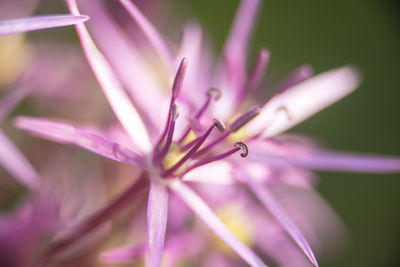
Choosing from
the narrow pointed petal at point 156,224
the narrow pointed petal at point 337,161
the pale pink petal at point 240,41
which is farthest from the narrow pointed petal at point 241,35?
the narrow pointed petal at point 156,224

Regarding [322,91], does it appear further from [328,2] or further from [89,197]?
[328,2]

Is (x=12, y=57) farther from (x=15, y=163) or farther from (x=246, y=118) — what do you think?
(x=246, y=118)

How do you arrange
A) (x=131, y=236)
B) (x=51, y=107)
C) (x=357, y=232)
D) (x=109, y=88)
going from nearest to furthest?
1. (x=109, y=88)
2. (x=131, y=236)
3. (x=51, y=107)
4. (x=357, y=232)

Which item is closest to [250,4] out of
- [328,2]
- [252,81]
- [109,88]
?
[252,81]

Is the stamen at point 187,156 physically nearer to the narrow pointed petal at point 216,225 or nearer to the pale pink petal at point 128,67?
the narrow pointed petal at point 216,225

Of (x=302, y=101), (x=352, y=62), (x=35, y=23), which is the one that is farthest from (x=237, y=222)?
(x=352, y=62)

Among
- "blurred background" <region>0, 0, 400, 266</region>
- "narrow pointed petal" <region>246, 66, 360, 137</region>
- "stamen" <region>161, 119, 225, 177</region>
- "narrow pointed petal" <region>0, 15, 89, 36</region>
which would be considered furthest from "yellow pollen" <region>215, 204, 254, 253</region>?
"blurred background" <region>0, 0, 400, 266</region>
